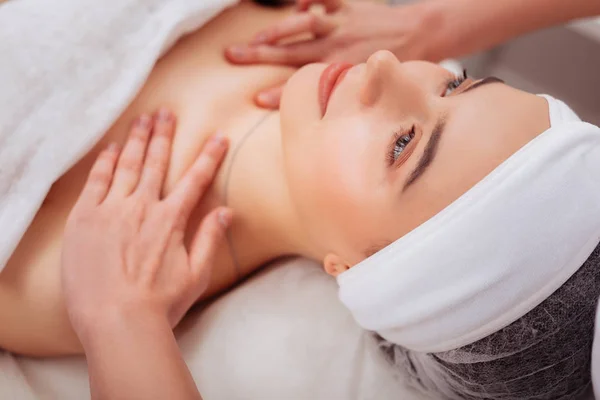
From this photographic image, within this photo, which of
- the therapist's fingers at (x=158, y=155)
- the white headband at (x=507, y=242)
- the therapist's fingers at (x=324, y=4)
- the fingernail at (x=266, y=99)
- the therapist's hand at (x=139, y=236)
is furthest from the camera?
the therapist's fingers at (x=324, y=4)

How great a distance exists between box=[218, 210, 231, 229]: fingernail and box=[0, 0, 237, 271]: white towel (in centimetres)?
24

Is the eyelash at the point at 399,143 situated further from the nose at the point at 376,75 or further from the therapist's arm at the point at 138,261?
the therapist's arm at the point at 138,261

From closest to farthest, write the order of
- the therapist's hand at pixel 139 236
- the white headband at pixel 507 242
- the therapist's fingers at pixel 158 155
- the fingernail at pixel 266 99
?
the white headband at pixel 507 242 < the therapist's hand at pixel 139 236 < the therapist's fingers at pixel 158 155 < the fingernail at pixel 266 99

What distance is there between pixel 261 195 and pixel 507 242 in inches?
16.6

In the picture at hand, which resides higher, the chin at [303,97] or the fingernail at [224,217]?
the chin at [303,97]

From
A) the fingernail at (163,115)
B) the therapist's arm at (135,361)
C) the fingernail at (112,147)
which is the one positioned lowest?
the therapist's arm at (135,361)

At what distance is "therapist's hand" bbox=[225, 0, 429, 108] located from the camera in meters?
1.07

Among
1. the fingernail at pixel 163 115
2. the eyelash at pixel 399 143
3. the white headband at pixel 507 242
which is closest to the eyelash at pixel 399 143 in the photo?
the eyelash at pixel 399 143

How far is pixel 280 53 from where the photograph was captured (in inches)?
42.5

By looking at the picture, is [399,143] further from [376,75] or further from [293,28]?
[293,28]

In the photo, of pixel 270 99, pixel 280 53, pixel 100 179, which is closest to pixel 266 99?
pixel 270 99

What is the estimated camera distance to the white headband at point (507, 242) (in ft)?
2.22

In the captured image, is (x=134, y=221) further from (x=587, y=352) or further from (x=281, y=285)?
(x=587, y=352)

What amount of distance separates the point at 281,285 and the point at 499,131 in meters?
0.50
